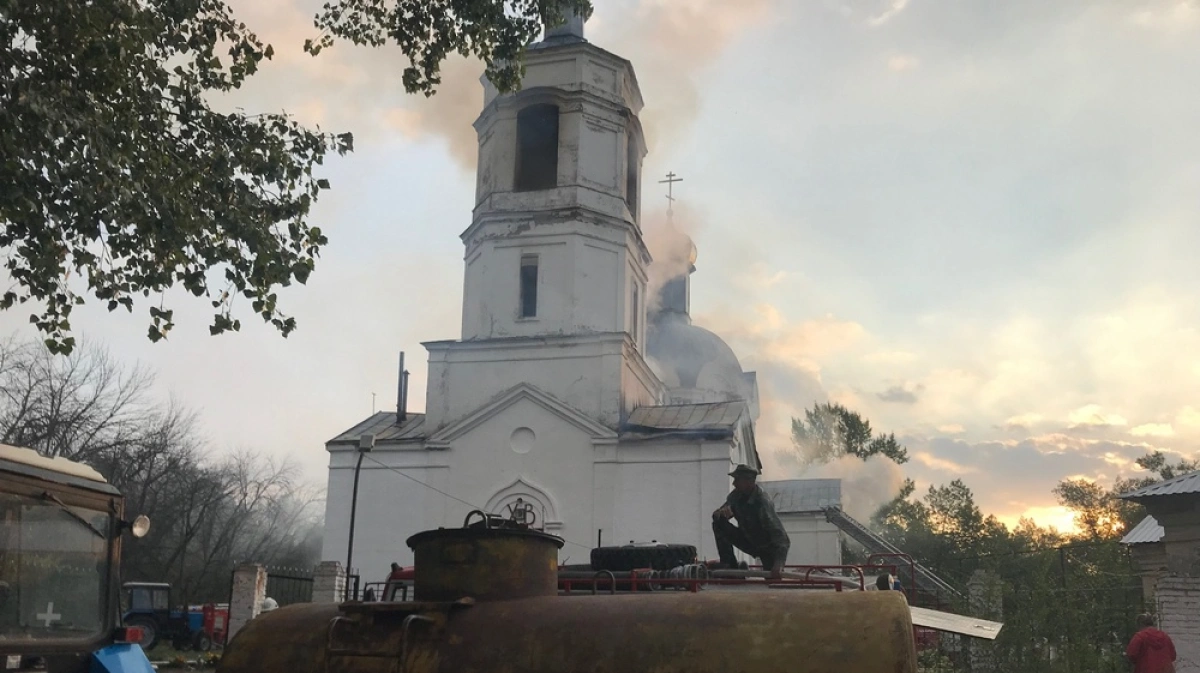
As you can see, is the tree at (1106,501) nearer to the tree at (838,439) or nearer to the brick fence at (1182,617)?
the tree at (838,439)

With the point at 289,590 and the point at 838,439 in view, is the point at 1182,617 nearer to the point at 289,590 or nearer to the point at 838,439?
the point at 289,590

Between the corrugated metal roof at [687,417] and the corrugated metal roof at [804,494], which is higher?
the corrugated metal roof at [687,417]

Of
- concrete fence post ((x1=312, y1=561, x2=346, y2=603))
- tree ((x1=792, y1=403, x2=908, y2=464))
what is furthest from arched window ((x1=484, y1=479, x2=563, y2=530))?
tree ((x1=792, y1=403, x2=908, y2=464))

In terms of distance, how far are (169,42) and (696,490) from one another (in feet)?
48.8

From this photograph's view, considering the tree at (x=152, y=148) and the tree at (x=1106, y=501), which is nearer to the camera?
the tree at (x=152, y=148)

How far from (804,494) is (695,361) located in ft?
30.6

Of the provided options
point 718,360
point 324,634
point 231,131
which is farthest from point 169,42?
point 718,360

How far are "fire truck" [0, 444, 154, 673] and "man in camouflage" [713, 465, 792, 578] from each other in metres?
4.63

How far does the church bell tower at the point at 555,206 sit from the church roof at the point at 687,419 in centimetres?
227

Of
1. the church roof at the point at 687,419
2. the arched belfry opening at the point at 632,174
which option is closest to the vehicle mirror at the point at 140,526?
the church roof at the point at 687,419

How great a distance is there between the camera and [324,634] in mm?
5496

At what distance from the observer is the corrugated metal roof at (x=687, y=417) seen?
22381mm

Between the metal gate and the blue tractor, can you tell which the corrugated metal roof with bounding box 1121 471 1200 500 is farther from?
the blue tractor

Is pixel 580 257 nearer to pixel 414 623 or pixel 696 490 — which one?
pixel 696 490
